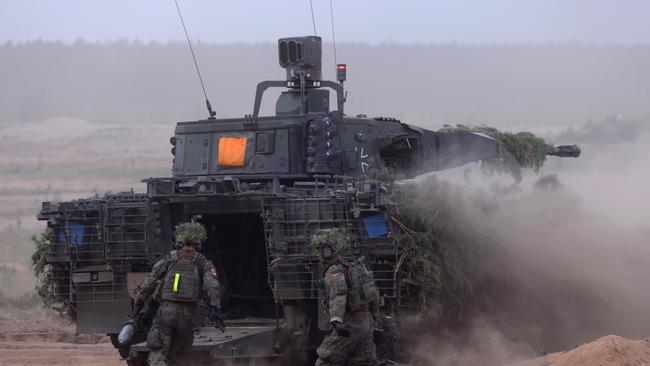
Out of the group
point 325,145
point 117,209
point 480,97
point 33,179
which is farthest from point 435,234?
point 480,97

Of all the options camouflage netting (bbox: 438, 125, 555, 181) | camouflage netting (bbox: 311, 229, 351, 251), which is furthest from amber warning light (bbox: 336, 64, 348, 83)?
camouflage netting (bbox: 311, 229, 351, 251)

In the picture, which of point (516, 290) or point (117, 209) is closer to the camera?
point (117, 209)

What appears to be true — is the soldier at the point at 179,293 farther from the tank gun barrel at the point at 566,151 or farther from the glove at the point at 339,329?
the tank gun barrel at the point at 566,151

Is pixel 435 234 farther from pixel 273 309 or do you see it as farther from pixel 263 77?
pixel 263 77

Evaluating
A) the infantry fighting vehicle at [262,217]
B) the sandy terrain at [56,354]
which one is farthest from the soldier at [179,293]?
the sandy terrain at [56,354]

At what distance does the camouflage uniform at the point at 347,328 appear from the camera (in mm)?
11016

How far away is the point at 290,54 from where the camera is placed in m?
15.4

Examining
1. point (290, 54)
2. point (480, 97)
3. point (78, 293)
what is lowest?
point (78, 293)

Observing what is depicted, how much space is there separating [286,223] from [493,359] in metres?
3.09

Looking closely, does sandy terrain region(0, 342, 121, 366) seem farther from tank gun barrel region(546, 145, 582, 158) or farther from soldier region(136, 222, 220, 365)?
tank gun barrel region(546, 145, 582, 158)

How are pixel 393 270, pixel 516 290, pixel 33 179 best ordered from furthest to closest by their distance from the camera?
pixel 33 179 → pixel 516 290 → pixel 393 270

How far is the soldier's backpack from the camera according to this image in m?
11.1

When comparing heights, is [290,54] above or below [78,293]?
above

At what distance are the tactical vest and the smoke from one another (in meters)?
2.48
